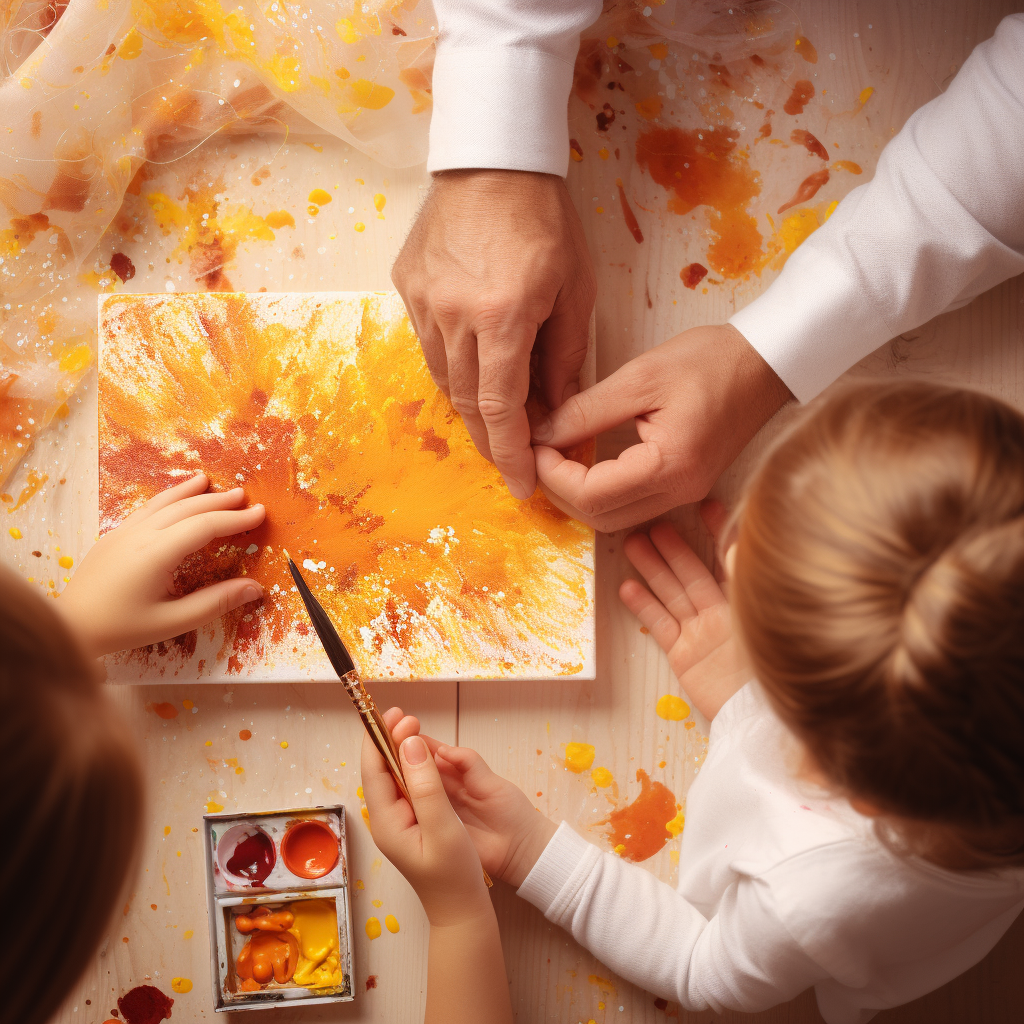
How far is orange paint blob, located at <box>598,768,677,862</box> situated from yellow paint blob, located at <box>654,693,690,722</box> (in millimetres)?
59

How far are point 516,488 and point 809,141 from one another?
460 millimetres

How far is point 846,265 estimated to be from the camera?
2.12 ft

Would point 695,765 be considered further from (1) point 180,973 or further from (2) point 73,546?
(2) point 73,546

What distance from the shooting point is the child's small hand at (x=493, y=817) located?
69cm

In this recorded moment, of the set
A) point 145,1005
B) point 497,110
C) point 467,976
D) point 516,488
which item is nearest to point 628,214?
point 497,110

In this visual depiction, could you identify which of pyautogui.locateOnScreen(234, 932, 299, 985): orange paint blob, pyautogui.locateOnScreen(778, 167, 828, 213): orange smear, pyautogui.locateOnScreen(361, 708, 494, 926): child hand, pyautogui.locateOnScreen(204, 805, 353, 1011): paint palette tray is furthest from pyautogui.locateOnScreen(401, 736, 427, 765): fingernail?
pyautogui.locateOnScreen(778, 167, 828, 213): orange smear

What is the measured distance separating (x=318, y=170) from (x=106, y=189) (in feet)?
0.67

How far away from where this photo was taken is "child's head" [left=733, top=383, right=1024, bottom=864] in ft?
1.23

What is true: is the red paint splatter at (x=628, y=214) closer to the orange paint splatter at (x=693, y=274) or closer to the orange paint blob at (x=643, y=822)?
the orange paint splatter at (x=693, y=274)

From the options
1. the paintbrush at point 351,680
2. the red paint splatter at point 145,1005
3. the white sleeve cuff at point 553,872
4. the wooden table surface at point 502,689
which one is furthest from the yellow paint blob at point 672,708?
the red paint splatter at point 145,1005

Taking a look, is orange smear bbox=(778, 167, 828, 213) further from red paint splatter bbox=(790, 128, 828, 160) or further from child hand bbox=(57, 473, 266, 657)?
child hand bbox=(57, 473, 266, 657)

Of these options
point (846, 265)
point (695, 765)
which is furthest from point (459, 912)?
point (846, 265)

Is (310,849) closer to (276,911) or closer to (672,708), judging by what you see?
(276,911)

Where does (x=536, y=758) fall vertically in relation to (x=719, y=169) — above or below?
below
